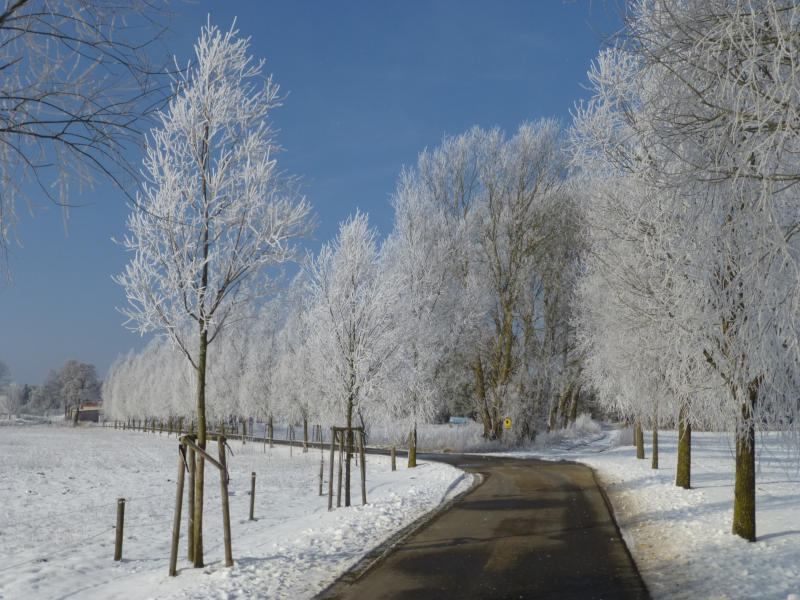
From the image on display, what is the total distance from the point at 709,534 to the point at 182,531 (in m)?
10.6

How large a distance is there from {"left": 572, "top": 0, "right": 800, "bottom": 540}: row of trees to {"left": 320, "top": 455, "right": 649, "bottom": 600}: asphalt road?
256cm

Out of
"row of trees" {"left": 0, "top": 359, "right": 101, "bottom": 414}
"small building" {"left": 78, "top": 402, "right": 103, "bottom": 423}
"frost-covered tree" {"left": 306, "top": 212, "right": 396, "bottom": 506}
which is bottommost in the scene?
"small building" {"left": 78, "top": 402, "right": 103, "bottom": 423}

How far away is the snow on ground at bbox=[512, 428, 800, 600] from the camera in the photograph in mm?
6719

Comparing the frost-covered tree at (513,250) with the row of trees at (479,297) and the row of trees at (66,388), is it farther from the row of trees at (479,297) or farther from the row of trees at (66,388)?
the row of trees at (66,388)

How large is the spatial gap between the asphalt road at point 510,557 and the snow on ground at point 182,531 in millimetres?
734

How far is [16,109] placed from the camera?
3.59 m

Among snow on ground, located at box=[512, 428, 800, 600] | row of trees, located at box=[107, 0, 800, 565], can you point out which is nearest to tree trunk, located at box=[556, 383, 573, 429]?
row of trees, located at box=[107, 0, 800, 565]

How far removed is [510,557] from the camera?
8164 millimetres

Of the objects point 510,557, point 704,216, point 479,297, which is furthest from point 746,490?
point 479,297

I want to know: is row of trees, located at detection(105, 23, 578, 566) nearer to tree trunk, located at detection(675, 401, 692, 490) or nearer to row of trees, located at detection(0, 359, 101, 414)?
tree trunk, located at detection(675, 401, 692, 490)

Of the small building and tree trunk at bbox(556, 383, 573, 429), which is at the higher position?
tree trunk at bbox(556, 383, 573, 429)

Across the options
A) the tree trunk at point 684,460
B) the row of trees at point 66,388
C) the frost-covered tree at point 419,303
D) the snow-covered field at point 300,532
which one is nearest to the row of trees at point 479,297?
the frost-covered tree at point 419,303

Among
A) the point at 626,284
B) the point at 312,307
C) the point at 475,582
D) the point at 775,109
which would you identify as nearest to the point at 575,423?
the point at 312,307

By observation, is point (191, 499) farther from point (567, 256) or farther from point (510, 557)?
point (567, 256)
